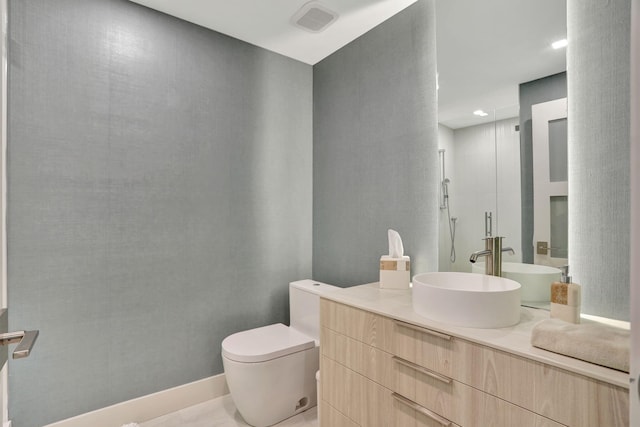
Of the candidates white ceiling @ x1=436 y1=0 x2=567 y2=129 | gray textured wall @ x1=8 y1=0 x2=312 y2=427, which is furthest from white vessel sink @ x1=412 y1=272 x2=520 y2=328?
gray textured wall @ x1=8 y1=0 x2=312 y2=427

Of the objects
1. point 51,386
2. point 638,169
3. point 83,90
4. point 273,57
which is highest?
point 273,57

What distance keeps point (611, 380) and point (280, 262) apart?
195cm

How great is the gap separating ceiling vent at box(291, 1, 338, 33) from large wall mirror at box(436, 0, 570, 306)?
0.63 meters

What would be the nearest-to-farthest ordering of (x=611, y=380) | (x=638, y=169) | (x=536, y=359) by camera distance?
(x=638, y=169), (x=611, y=380), (x=536, y=359)

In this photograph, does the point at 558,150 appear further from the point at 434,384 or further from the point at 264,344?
the point at 264,344

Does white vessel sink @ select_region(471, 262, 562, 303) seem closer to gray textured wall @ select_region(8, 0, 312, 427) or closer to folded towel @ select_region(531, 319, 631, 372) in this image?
folded towel @ select_region(531, 319, 631, 372)

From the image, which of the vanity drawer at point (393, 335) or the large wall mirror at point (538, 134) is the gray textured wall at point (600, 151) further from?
the vanity drawer at point (393, 335)

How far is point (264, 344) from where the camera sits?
1926mm

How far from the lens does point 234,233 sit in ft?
7.47

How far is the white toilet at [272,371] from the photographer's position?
1785 millimetres

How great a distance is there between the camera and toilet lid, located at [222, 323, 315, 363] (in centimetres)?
179

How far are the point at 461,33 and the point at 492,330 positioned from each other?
4.74 feet

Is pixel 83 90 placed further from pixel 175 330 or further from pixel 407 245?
pixel 407 245

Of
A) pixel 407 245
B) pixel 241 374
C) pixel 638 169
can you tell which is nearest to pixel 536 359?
pixel 638 169
